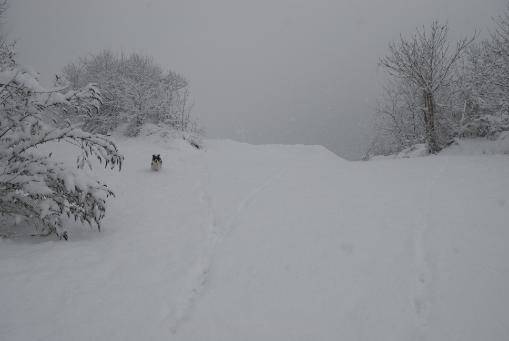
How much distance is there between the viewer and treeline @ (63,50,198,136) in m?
22.0

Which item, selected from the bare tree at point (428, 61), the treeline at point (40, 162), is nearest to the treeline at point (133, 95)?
the bare tree at point (428, 61)

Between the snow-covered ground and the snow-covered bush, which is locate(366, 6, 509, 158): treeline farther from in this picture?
the snow-covered bush

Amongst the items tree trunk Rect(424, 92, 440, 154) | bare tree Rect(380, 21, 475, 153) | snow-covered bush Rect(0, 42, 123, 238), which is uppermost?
bare tree Rect(380, 21, 475, 153)

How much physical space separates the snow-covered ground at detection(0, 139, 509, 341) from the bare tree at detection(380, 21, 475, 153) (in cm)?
894

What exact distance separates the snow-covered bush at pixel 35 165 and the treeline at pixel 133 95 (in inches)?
643

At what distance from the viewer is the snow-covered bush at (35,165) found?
5.19 meters

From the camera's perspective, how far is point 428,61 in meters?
16.3

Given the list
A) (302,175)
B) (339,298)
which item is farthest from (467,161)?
(339,298)

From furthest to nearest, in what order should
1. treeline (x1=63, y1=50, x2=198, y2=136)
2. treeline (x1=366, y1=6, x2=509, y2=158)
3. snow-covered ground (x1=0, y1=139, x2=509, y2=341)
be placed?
1. treeline (x1=63, y1=50, x2=198, y2=136)
2. treeline (x1=366, y1=6, x2=509, y2=158)
3. snow-covered ground (x1=0, y1=139, x2=509, y2=341)

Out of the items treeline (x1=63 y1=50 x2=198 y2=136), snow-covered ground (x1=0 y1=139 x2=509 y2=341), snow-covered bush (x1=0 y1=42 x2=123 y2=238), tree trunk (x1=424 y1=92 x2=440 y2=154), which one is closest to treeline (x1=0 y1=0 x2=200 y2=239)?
snow-covered bush (x1=0 y1=42 x2=123 y2=238)

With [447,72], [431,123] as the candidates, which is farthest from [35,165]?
[447,72]

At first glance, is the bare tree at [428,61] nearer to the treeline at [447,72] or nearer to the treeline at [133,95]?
the treeline at [447,72]

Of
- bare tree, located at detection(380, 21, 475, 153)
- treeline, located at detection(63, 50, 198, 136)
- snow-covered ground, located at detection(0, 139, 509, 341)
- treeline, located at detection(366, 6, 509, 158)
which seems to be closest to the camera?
snow-covered ground, located at detection(0, 139, 509, 341)

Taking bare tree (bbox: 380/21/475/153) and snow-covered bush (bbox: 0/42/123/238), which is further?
bare tree (bbox: 380/21/475/153)
